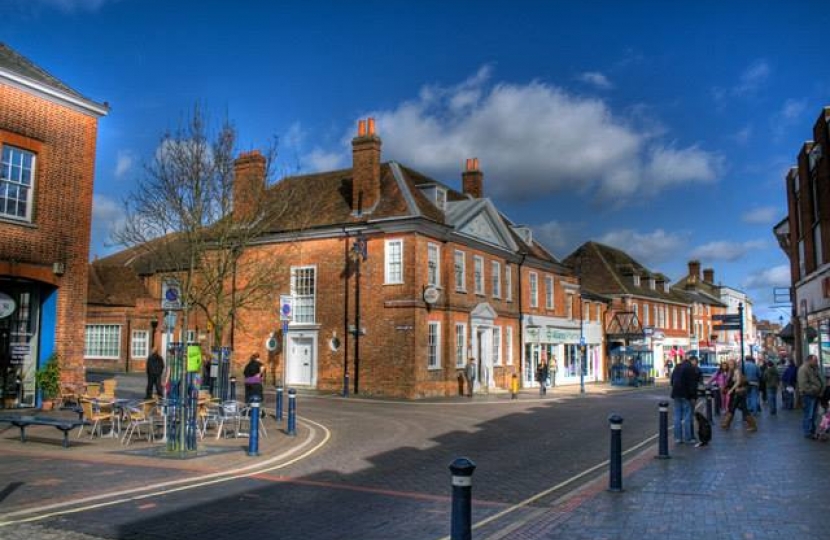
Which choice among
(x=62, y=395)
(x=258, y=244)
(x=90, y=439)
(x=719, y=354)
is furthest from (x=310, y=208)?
(x=719, y=354)

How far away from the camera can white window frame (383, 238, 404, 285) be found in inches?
1195

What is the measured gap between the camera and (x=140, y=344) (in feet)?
137

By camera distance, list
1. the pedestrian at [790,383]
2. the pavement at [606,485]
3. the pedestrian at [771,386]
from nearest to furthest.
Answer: the pavement at [606,485] < the pedestrian at [771,386] < the pedestrian at [790,383]

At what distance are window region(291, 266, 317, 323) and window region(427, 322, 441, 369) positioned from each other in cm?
523

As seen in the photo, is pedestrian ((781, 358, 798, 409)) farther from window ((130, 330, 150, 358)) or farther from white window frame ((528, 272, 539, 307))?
window ((130, 330, 150, 358))

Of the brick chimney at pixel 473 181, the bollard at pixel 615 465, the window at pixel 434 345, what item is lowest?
the bollard at pixel 615 465

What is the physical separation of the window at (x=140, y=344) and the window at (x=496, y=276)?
20067 millimetres

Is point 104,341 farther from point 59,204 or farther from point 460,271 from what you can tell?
point 59,204

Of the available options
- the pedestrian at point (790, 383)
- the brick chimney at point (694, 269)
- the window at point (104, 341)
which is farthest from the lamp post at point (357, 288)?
the brick chimney at point (694, 269)

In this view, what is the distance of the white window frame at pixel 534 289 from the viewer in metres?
42.1

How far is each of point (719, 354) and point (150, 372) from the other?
232 feet

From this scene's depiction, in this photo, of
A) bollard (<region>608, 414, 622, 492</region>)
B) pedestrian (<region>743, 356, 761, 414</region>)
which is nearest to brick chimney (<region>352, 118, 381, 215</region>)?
pedestrian (<region>743, 356, 761, 414</region>)

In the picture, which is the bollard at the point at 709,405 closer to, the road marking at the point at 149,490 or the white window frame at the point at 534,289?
the road marking at the point at 149,490

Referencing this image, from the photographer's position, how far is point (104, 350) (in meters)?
42.1
